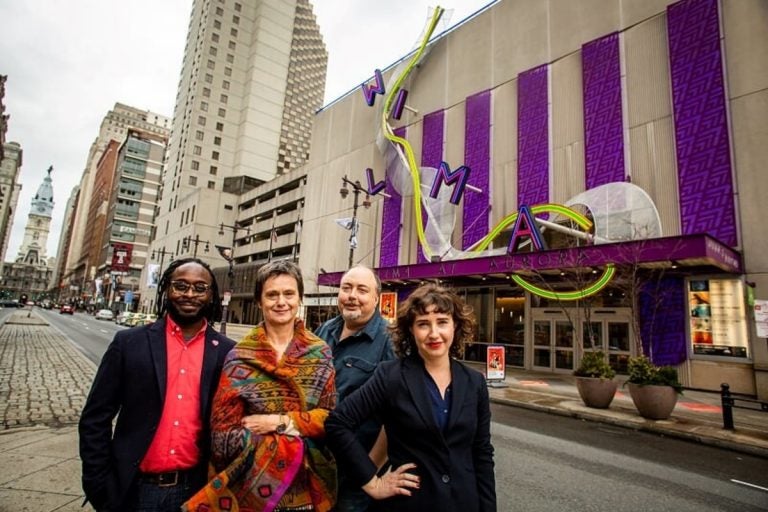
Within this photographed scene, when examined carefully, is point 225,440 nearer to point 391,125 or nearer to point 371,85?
point 391,125

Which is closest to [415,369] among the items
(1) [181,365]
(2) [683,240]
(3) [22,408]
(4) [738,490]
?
(1) [181,365]

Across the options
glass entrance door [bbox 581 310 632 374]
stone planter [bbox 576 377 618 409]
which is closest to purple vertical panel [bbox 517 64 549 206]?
glass entrance door [bbox 581 310 632 374]

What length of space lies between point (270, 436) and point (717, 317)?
1778cm

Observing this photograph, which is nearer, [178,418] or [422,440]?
[422,440]

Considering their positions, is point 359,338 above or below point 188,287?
below

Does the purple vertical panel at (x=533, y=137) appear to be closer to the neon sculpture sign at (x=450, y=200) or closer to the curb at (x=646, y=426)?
the neon sculpture sign at (x=450, y=200)

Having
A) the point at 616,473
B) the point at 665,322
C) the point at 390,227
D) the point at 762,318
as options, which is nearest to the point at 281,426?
the point at 616,473

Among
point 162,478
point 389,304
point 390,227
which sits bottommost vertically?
point 162,478

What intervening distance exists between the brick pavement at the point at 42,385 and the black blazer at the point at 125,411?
19.5 feet

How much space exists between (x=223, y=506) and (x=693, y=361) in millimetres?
17832

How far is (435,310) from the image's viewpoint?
7.80ft

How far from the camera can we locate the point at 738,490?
17.8 feet

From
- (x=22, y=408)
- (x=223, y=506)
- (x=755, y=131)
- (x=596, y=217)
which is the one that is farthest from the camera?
(x=596, y=217)

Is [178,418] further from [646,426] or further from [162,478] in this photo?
[646,426]
